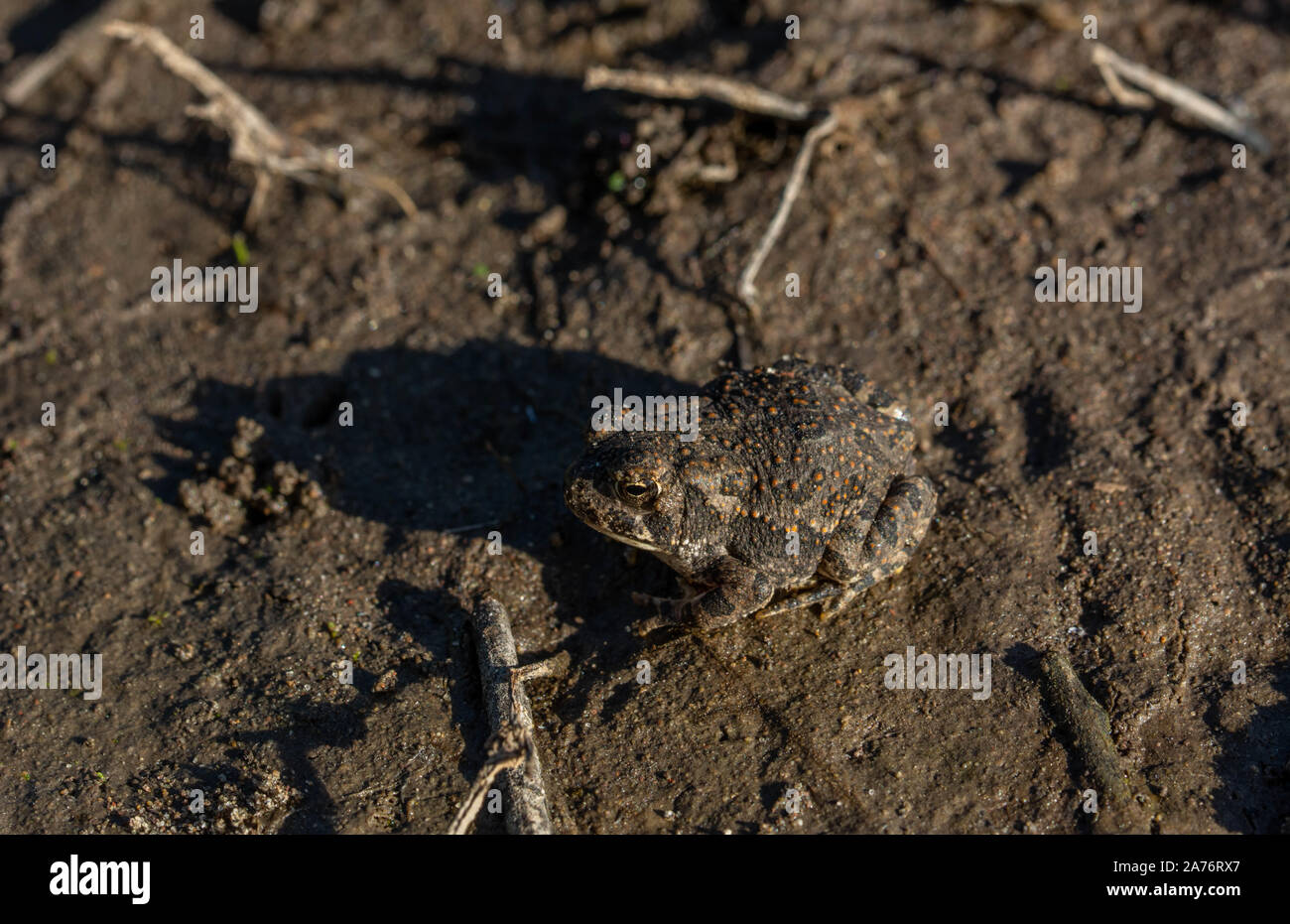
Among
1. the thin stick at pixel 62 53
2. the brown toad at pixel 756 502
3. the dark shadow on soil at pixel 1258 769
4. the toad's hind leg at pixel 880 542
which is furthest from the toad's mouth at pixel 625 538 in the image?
the thin stick at pixel 62 53

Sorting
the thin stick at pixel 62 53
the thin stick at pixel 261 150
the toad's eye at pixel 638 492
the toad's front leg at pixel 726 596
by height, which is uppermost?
the thin stick at pixel 62 53

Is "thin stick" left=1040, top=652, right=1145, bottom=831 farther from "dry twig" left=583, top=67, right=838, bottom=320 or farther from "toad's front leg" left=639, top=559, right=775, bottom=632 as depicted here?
"dry twig" left=583, top=67, right=838, bottom=320

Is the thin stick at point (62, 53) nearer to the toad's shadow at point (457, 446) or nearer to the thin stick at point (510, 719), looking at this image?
the toad's shadow at point (457, 446)

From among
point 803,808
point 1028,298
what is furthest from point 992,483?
point 803,808

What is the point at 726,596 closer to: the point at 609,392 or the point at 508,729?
the point at 508,729

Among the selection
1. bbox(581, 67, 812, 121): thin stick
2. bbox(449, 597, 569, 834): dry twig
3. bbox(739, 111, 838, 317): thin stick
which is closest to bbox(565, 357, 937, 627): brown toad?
bbox(449, 597, 569, 834): dry twig
